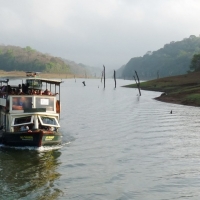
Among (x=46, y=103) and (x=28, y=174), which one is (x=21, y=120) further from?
(x=28, y=174)

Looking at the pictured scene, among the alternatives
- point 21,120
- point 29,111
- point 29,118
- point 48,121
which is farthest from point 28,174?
point 48,121

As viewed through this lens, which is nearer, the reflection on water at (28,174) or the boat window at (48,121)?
the reflection on water at (28,174)

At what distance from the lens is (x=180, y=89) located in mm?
101188

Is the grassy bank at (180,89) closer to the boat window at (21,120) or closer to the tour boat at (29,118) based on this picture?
the tour boat at (29,118)

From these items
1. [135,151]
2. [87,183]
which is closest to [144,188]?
[87,183]

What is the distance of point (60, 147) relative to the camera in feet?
114

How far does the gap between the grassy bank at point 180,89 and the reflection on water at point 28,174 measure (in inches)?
1904

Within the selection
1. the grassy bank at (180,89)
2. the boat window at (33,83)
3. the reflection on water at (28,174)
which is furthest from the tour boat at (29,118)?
the grassy bank at (180,89)

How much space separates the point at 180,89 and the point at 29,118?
7237 centimetres

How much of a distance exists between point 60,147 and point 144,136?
33.1 feet

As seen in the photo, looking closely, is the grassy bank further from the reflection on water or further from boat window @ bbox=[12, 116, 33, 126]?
the reflection on water

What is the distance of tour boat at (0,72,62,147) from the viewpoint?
1288 inches

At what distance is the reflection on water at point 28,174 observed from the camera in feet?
72.5

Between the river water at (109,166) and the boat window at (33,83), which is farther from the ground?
the boat window at (33,83)
